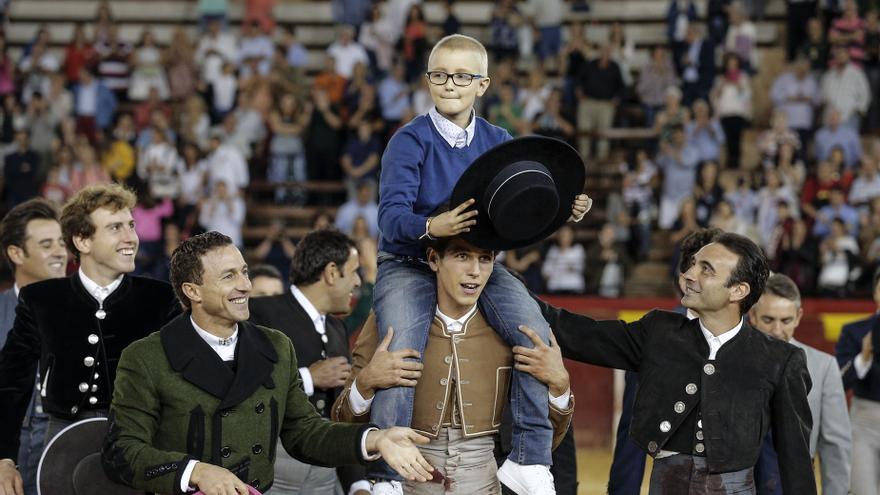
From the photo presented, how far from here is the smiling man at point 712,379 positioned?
14.6ft

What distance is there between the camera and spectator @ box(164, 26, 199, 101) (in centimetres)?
1572

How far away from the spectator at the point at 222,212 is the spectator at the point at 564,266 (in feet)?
11.1

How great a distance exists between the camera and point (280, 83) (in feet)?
50.4

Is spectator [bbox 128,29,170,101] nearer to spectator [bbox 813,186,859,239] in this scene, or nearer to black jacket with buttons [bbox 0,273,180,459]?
spectator [bbox 813,186,859,239]

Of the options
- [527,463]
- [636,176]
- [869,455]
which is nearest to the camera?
[527,463]

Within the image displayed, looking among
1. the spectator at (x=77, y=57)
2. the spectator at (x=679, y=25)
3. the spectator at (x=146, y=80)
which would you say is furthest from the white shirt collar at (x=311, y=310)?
the spectator at (x=77, y=57)

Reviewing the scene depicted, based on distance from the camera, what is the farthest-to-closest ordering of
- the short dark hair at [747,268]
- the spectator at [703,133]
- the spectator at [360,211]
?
1. the spectator at [703,133]
2. the spectator at [360,211]
3. the short dark hair at [747,268]

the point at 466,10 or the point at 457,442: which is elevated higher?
the point at 466,10

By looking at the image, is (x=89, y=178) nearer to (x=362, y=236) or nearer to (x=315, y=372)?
(x=362, y=236)

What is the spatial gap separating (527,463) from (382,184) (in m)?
1.02

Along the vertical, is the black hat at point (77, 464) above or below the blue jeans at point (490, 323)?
below

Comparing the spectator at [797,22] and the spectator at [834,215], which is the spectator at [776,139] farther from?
the spectator at [797,22]

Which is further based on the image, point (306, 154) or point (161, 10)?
point (161, 10)

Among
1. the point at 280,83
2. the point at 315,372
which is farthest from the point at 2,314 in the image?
the point at 280,83
